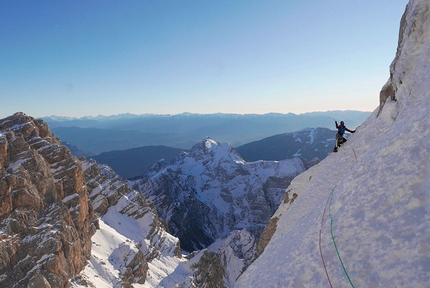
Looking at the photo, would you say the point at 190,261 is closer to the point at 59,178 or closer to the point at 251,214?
the point at 59,178

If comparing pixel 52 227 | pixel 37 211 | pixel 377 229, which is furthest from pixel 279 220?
pixel 37 211

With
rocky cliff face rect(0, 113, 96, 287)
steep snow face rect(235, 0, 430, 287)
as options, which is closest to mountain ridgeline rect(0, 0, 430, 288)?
steep snow face rect(235, 0, 430, 287)

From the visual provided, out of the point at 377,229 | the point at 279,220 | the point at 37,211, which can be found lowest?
the point at 37,211

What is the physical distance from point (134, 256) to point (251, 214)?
12840 centimetres

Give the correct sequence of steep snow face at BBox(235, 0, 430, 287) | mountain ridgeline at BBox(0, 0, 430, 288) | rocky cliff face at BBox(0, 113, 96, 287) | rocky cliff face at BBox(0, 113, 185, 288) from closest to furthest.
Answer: steep snow face at BBox(235, 0, 430, 287)
mountain ridgeline at BBox(0, 0, 430, 288)
rocky cliff face at BBox(0, 113, 96, 287)
rocky cliff face at BBox(0, 113, 185, 288)

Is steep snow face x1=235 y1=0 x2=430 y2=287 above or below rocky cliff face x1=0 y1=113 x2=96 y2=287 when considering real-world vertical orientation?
above

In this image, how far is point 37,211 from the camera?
57.3 metres

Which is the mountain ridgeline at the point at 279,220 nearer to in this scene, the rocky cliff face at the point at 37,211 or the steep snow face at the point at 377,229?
the steep snow face at the point at 377,229

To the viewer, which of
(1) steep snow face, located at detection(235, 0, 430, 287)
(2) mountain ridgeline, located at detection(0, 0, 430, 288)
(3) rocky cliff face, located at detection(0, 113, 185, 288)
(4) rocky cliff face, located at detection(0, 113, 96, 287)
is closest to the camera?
(1) steep snow face, located at detection(235, 0, 430, 287)

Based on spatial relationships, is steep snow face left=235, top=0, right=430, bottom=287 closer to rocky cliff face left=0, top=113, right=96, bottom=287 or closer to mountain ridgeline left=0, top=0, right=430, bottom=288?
mountain ridgeline left=0, top=0, right=430, bottom=288

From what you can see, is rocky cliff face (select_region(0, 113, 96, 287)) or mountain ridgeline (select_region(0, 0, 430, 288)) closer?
mountain ridgeline (select_region(0, 0, 430, 288))

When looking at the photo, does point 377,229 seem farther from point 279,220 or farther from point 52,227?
point 52,227

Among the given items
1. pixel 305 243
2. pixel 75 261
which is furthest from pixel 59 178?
pixel 305 243

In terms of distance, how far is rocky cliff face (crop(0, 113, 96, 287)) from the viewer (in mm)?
49594
